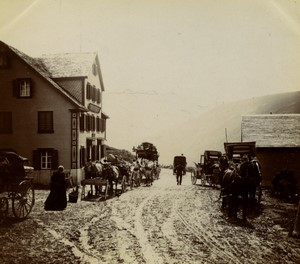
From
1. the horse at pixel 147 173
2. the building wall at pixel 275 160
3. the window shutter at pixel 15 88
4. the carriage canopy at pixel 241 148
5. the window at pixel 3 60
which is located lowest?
the horse at pixel 147 173

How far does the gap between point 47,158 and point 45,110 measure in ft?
7.90

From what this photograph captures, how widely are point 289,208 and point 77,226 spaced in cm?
781

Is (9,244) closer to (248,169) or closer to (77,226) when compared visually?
(77,226)

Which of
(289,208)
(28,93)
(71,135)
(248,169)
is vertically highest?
(28,93)

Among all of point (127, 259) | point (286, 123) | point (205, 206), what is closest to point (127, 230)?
point (127, 259)

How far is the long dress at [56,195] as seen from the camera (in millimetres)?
10117

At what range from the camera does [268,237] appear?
8211 mm

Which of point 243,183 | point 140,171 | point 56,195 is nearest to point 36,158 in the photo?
point 56,195

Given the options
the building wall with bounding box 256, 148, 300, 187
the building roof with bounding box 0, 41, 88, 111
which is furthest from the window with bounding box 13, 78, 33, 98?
the building wall with bounding box 256, 148, 300, 187

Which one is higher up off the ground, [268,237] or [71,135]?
[71,135]

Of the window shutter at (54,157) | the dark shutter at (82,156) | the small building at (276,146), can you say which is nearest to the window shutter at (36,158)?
the window shutter at (54,157)

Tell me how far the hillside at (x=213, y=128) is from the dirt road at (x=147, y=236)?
41251mm

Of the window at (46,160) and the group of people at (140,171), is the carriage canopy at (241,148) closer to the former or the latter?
the group of people at (140,171)

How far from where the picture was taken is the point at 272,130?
19.6 meters
